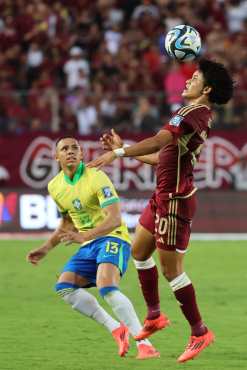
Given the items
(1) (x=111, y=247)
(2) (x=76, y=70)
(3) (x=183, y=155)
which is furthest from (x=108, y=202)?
(2) (x=76, y=70)

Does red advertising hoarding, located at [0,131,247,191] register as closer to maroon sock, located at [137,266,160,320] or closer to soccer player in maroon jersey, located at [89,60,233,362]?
maroon sock, located at [137,266,160,320]

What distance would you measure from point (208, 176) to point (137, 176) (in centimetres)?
118

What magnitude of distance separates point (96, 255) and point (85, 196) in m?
0.47

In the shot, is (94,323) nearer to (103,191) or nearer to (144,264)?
(144,264)

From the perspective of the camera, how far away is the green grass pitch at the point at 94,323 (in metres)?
8.13

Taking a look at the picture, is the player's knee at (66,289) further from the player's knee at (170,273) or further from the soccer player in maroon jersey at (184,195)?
the player's knee at (170,273)

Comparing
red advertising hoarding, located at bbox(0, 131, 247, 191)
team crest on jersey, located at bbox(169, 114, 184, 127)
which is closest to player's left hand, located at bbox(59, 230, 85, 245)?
team crest on jersey, located at bbox(169, 114, 184, 127)

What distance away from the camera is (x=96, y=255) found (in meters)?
8.55

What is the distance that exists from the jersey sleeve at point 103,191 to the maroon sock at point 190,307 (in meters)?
0.87

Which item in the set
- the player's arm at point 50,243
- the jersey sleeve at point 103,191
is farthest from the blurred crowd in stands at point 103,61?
the jersey sleeve at point 103,191

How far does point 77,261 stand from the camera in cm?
862

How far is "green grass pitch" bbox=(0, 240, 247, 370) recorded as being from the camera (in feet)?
26.7

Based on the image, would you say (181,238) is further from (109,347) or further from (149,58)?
(149,58)

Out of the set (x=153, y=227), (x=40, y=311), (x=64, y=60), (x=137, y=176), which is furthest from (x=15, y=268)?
(x=64, y=60)
